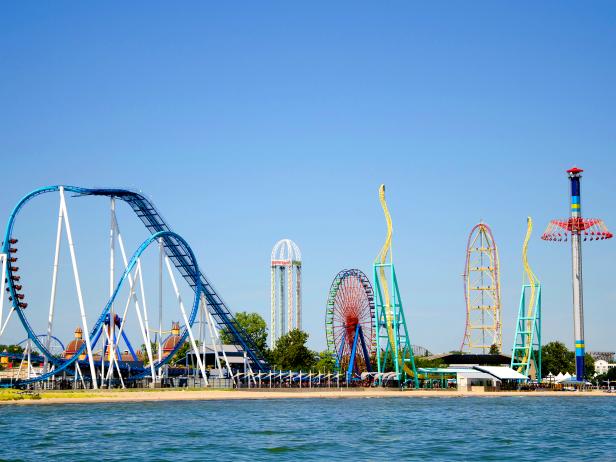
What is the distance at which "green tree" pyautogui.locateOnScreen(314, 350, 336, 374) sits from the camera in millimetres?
132850

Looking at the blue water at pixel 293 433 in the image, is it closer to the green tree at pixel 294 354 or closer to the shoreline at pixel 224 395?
the shoreline at pixel 224 395

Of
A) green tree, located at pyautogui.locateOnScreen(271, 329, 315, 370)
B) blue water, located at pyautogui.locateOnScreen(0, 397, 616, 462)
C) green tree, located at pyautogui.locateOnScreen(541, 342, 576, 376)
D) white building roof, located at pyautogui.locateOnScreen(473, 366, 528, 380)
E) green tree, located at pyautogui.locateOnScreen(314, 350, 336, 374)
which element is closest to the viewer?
blue water, located at pyautogui.locateOnScreen(0, 397, 616, 462)

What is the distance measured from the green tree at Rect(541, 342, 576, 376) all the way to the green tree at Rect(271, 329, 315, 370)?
47.6 meters

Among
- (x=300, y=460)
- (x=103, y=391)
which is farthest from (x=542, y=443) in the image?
(x=103, y=391)

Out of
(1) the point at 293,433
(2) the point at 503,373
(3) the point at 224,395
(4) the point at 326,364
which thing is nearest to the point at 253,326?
(4) the point at 326,364

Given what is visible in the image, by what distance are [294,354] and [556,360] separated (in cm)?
5611

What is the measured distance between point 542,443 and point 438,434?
5.70 metres

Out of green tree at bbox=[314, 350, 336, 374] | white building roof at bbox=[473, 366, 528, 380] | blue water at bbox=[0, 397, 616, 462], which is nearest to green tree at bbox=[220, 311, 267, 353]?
green tree at bbox=[314, 350, 336, 374]

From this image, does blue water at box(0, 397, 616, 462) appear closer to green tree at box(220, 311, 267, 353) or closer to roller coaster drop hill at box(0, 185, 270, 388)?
roller coaster drop hill at box(0, 185, 270, 388)

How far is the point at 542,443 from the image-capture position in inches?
1710

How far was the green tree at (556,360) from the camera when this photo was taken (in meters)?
156

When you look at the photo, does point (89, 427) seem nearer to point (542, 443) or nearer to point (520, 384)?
point (542, 443)

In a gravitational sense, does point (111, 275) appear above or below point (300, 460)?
above

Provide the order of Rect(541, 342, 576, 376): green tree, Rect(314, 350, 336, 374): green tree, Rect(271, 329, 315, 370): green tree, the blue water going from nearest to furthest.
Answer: the blue water < Rect(271, 329, 315, 370): green tree < Rect(314, 350, 336, 374): green tree < Rect(541, 342, 576, 376): green tree
